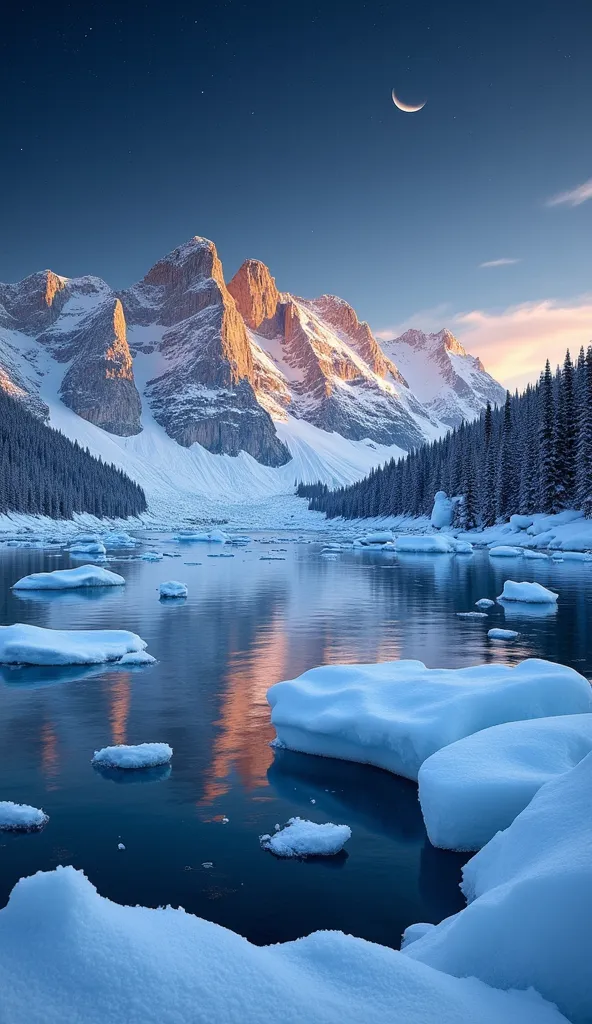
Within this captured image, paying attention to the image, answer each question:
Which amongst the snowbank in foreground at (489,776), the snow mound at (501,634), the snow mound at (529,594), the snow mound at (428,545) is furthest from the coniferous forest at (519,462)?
the snowbank in foreground at (489,776)

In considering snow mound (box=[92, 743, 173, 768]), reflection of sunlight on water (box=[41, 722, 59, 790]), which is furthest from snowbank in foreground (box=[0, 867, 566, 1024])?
snow mound (box=[92, 743, 173, 768])

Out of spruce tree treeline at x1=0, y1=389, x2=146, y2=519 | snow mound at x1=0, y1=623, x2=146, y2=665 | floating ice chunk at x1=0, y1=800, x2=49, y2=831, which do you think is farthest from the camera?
spruce tree treeline at x1=0, y1=389, x2=146, y2=519

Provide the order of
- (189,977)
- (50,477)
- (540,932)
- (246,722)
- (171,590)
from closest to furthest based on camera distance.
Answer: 1. (189,977)
2. (540,932)
3. (246,722)
4. (171,590)
5. (50,477)

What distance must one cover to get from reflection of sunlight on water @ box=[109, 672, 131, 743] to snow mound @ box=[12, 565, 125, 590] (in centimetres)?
1709

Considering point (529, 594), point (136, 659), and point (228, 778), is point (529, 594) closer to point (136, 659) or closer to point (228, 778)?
point (136, 659)

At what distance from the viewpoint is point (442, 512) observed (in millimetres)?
82750

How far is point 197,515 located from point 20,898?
178 metres

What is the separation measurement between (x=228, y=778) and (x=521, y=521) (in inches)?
2297

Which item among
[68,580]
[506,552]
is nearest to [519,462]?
[506,552]

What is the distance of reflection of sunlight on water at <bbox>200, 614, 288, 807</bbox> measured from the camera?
30.5 ft

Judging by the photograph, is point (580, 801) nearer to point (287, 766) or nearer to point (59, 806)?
point (287, 766)

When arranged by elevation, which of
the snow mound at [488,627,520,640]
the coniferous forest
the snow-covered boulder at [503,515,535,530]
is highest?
the coniferous forest

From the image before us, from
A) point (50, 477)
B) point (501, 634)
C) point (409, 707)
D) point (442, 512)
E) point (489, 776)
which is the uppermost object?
point (50, 477)

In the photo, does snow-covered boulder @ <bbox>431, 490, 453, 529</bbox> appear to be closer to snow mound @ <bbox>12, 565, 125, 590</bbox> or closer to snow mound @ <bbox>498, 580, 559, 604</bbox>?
snow mound @ <bbox>498, 580, 559, 604</bbox>
